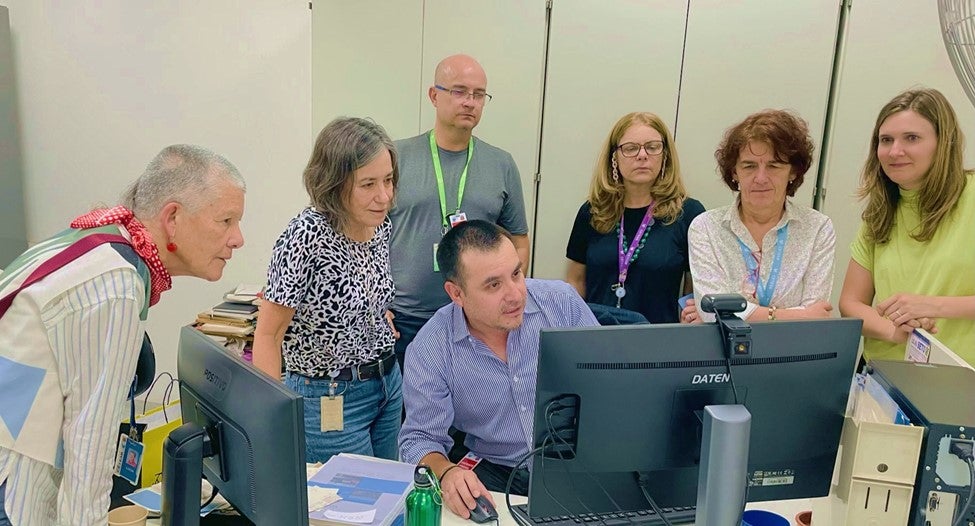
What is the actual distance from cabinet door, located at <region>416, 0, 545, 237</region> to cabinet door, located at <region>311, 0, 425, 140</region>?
9 cm

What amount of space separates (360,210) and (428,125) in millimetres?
1230

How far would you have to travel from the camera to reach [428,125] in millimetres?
3045

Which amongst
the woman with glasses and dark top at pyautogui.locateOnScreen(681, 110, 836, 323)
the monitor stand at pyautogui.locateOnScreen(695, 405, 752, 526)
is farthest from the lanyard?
the monitor stand at pyautogui.locateOnScreen(695, 405, 752, 526)

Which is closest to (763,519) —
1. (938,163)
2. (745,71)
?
(938,163)

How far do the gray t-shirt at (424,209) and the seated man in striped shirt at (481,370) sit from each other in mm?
737

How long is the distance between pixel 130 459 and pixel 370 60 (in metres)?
2.04

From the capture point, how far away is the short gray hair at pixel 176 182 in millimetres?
1333

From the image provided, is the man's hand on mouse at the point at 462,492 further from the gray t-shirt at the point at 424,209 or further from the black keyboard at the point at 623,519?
the gray t-shirt at the point at 424,209

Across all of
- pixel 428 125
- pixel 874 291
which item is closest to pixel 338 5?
pixel 428 125

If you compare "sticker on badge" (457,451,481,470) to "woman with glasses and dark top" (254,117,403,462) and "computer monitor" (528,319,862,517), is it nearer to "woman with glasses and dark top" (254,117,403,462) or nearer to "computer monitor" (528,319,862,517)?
"woman with glasses and dark top" (254,117,403,462)

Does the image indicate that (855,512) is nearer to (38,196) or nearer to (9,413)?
(9,413)

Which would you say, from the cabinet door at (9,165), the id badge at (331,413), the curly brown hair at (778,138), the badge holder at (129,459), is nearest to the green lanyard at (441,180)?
the id badge at (331,413)

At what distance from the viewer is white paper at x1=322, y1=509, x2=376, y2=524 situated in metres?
1.32

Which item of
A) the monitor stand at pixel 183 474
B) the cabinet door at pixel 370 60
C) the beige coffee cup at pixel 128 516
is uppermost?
the cabinet door at pixel 370 60
